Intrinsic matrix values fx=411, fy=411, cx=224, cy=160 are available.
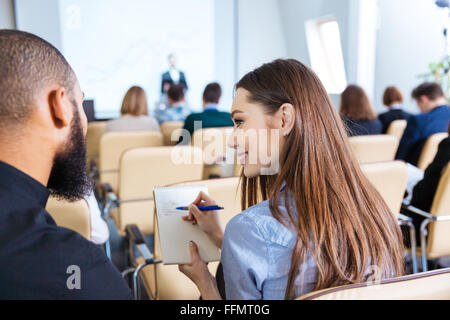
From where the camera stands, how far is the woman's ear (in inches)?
39.0

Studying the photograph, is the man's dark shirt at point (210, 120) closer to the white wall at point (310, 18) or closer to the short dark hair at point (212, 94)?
the short dark hair at point (212, 94)

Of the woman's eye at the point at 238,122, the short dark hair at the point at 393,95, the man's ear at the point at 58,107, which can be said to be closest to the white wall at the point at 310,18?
the short dark hair at the point at 393,95

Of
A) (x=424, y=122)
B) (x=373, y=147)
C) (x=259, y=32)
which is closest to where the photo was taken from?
(x=373, y=147)

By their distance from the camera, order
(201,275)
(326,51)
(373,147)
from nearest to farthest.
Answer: (201,275) → (373,147) → (326,51)

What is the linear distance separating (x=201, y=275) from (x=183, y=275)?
0.69 metres

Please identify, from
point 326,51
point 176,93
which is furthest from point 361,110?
point 326,51

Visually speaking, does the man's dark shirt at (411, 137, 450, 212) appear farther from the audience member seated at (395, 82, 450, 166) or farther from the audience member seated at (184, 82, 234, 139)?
the audience member seated at (184, 82, 234, 139)

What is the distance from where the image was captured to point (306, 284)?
904mm

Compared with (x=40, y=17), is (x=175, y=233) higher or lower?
lower

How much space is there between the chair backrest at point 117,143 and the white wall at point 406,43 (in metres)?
4.67

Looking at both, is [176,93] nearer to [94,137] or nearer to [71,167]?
[94,137]

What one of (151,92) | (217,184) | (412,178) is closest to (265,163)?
(217,184)

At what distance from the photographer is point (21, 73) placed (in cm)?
74

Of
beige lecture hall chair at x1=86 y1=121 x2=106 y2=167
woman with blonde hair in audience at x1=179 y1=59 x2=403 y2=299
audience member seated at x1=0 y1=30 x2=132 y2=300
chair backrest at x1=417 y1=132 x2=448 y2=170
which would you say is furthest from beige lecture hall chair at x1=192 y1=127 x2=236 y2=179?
audience member seated at x1=0 y1=30 x2=132 y2=300
